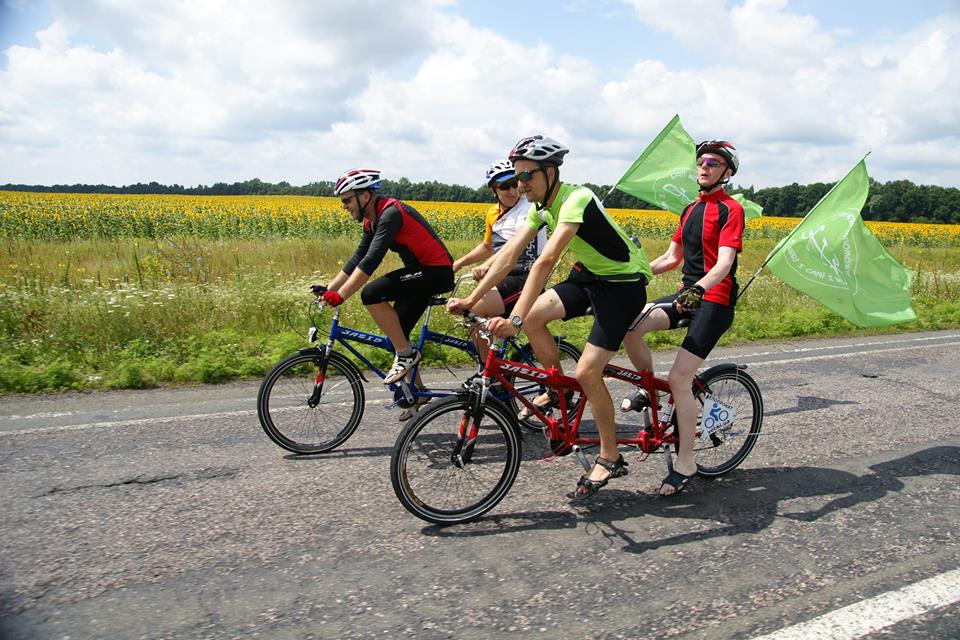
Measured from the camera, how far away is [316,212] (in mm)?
26578

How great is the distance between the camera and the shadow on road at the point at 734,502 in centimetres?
399

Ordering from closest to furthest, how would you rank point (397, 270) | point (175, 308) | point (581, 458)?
point (581, 458), point (397, 270), point (175, 308)

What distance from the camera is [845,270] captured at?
16.6ft

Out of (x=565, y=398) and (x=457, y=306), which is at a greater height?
(x=457, y=306)

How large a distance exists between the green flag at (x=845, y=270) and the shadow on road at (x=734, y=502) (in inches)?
43.8

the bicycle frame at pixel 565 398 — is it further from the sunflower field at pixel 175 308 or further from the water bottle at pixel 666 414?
the sunflower field at pixel 175 308

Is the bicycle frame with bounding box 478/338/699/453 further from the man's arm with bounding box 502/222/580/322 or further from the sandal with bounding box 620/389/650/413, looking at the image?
the man's arm with bounding box 502/222/580/322

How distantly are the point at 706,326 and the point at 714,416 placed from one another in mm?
708

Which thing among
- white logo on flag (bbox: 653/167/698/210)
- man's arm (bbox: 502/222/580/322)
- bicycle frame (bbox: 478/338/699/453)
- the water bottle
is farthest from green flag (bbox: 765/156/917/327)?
white logo on flag (bbox: 653/167/698/210)

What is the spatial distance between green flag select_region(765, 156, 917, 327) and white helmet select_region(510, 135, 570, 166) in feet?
6.42

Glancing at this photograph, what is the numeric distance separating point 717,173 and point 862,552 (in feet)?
7.98

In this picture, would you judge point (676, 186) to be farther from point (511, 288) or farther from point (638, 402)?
point (638, 402)

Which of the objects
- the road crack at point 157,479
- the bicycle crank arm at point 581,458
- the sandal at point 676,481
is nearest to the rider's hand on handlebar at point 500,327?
the bicycle crank arm at point 581,458

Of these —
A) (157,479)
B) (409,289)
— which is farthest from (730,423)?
(157,479)
